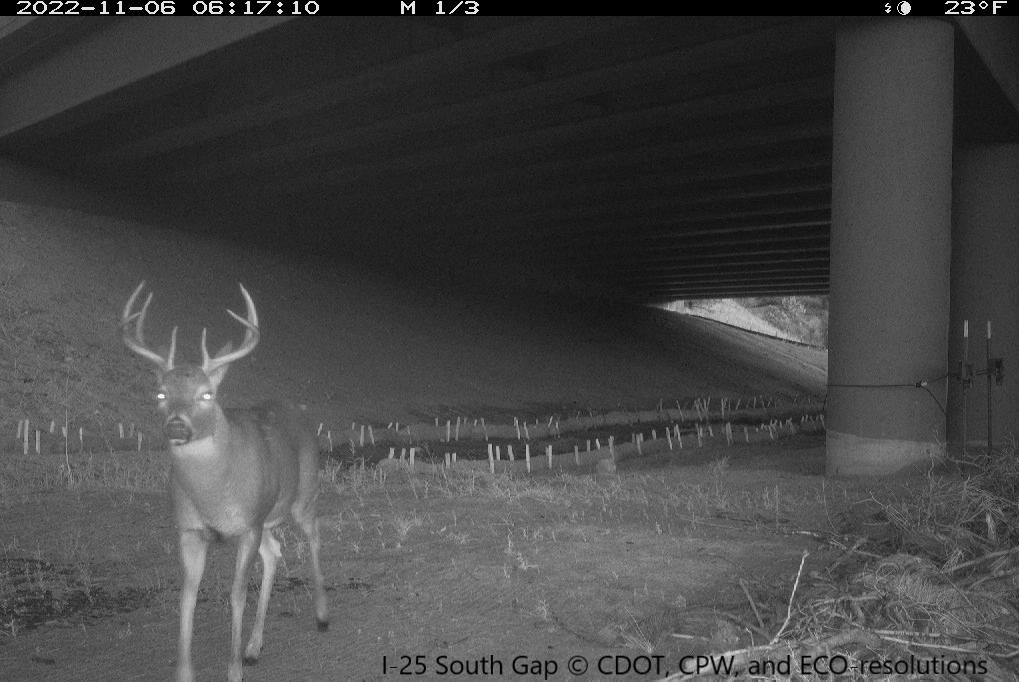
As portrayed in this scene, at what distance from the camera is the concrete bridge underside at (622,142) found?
11398mm

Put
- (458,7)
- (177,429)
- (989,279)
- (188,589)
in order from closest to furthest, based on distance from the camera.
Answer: (177,429) < (188,589) < (458,7) < (989,279)

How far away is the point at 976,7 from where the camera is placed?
12062 mm

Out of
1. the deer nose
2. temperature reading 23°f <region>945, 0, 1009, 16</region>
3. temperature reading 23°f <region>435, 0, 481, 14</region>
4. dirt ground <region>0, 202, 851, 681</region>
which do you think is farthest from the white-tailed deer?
temperature reading 23°f <region>945, 0, 1009, 16</region>

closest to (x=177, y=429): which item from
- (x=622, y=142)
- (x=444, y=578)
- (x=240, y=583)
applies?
→ (x=240, y=583)

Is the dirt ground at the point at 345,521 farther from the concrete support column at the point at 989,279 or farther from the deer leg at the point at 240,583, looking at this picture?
the concrete support column at the point at 989,279

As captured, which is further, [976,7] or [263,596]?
[976,7]

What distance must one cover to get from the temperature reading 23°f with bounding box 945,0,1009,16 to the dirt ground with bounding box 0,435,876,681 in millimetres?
6125

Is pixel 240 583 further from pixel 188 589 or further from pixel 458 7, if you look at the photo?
pixel 458 7

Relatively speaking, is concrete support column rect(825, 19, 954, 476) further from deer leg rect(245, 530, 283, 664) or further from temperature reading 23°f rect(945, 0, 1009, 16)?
deer leg rect(245, 530, 283, 664)

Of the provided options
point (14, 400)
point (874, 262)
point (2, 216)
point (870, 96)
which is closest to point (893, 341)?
point (874, 262)

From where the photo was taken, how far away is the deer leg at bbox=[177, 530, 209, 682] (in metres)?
4.61

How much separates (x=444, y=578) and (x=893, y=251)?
7.48 m

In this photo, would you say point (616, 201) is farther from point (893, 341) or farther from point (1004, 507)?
point (1004, 507)

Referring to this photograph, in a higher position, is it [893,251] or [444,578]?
[893,251]
